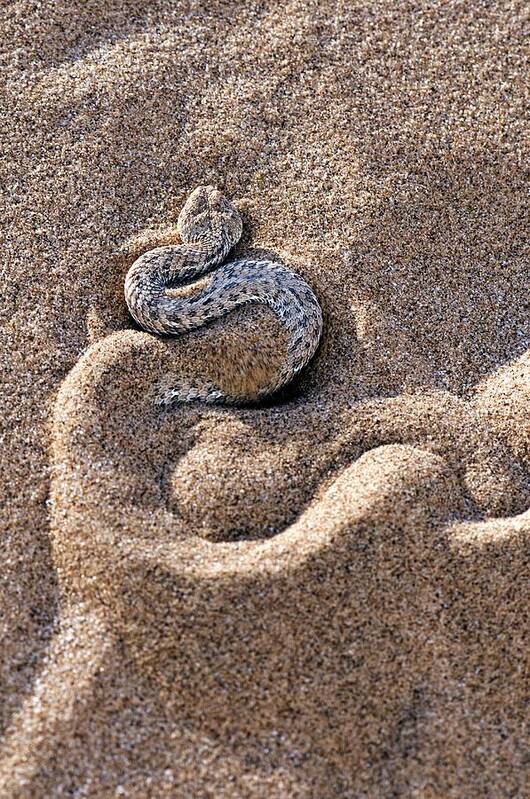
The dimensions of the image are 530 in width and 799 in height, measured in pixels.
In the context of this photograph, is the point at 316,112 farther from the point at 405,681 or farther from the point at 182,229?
the point at 405,681

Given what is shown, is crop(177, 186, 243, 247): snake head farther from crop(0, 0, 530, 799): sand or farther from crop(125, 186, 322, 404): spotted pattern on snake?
crop(0, 0, 530, 799): sand

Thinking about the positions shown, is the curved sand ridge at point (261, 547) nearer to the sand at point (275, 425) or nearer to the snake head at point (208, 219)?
the sand at point (275, 425)

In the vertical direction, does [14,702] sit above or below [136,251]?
below

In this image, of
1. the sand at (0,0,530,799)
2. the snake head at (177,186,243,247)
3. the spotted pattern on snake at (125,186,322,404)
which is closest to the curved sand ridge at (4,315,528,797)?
the sand at (0,0,530,799)

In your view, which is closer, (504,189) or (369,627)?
(369,627)

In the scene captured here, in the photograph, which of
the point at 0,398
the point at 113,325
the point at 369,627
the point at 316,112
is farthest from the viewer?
the point at 316,112

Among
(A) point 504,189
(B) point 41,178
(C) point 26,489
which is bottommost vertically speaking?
(A) point 504,189

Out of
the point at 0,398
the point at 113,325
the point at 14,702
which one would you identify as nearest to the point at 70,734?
the point at 14,702
